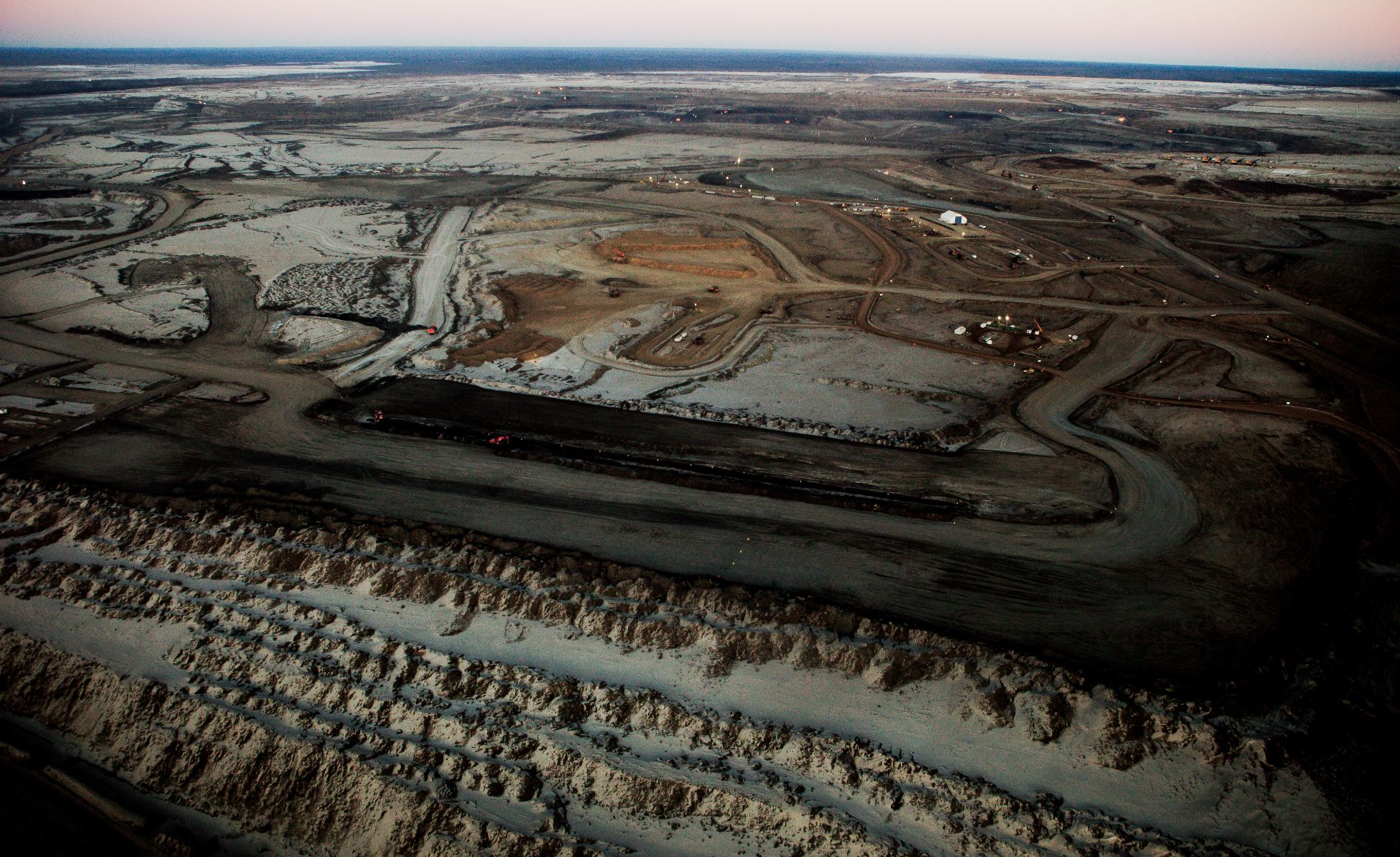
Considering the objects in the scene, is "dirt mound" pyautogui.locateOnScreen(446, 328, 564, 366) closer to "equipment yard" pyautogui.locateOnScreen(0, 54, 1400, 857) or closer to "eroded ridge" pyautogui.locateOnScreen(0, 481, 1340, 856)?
"equipment yard" pyautogui.locateOnScreen(0, 54, 1400, 857)

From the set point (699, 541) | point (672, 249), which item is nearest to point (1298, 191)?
point (672, 249)

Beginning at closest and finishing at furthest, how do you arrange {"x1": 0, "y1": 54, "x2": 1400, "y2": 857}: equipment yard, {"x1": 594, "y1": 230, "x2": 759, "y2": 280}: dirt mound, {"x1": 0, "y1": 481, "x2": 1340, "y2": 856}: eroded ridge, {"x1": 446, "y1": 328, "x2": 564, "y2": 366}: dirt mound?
{"x1": 0, "y1": 481, "x2": 1340, "y2": 856}: eroded ridge, {"x1": 0, "y1": 54, "x2": 1400, "y2": 857}: equipment yard, {"x1": 446, "y1": 328, "x2": 564, "y2": 366}: dirt mound, {"x1": 594, "y1": 230, "x2": 759, "y2": 280}: dirt mound

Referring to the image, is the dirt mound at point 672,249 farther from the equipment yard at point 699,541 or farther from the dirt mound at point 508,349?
the dirt mound at point 508,349

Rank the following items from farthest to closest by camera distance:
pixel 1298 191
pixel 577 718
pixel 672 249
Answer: pixel 1298 191
pixel 672 249
pixel 577 718

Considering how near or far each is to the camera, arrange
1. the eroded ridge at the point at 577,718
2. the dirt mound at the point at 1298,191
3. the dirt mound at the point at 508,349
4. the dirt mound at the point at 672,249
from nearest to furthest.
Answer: the eroded ridge at the point at 577,718
the dirt mound at the point at 508,349
the dirt mound at the point at 672,249
the dirt mound at the point at 1298,191

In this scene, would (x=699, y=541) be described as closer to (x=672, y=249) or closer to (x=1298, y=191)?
(x=672, y=249)

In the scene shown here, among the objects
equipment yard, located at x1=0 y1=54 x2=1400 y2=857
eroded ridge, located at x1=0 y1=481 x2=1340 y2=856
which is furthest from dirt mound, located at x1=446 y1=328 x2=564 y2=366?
eroded ridge, located at x1=0 y1=481 x2=1340 y2=856

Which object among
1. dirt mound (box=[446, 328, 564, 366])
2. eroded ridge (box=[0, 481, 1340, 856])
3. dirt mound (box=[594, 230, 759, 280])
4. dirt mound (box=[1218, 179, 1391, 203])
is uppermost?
dirt mound (box=[1218, 179, 1391, 203])

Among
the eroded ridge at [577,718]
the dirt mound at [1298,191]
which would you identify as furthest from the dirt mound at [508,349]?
the dirt mound at [1298,191]
